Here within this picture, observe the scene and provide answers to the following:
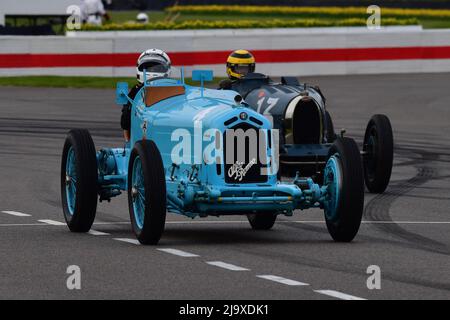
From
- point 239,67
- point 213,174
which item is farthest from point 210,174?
point 239,67

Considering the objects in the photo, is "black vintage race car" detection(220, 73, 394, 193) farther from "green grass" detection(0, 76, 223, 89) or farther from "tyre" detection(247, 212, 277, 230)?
"green grass" detection(0, 76, 223, 89)

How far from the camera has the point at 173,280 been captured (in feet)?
36.2

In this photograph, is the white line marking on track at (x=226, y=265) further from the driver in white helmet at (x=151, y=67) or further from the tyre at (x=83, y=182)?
the driver in white helmet at (x=151, y=67)

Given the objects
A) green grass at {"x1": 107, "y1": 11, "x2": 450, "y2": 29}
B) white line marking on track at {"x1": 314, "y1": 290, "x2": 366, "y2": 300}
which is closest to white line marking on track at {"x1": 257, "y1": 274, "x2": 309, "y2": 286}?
white line marking on track at {"x1": 314, "y1": 290, "x2": 366, "y2": 300}

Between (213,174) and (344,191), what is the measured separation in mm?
1154

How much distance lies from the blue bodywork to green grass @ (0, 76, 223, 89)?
19.0m

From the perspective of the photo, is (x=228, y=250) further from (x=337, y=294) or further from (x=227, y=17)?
(x=227, y=17)

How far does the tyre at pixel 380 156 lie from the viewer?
17625mm

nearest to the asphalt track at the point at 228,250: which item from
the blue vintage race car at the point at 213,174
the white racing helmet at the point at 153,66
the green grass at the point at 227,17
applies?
the blue vintage race car at the point at 213,174

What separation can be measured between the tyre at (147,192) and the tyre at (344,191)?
155cm

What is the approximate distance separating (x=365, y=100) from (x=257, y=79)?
13.0 m

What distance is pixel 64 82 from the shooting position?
111 ft

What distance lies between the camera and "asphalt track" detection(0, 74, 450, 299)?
1063 cm

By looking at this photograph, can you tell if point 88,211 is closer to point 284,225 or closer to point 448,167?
point 284,225
